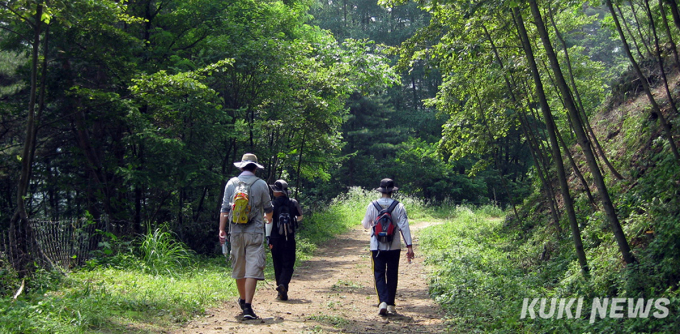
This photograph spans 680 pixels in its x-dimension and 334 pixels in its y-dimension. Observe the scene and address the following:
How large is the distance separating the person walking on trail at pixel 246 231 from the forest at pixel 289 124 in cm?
257

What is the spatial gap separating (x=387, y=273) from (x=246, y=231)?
1.95 meters

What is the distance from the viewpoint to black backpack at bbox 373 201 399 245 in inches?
274

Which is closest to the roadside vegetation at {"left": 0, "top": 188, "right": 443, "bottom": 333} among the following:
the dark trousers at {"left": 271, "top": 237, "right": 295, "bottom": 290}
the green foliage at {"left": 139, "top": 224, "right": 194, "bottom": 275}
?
the green foliage at {"left": 139, "top": 224, "right": 194, "bottom": 275}

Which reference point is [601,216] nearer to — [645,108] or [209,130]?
[645,108]

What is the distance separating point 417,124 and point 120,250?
32.4m

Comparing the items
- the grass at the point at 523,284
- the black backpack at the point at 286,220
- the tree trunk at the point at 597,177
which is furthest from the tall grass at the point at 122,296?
the tree trunk at the point at 597,177

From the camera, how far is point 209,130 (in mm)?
12234

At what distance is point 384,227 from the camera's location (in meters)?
7.02

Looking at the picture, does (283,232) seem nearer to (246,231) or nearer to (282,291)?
(282,291)

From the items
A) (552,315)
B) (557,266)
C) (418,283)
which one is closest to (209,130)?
(418,283)

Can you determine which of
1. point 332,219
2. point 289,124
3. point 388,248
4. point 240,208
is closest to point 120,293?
point 240,208

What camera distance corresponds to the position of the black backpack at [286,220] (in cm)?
833

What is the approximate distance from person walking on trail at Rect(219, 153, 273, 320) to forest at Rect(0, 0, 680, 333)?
2.57 metres

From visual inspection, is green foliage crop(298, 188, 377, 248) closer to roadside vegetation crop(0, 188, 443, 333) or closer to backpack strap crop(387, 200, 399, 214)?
roadside vegetation crop(0, 188, 443, 333)
